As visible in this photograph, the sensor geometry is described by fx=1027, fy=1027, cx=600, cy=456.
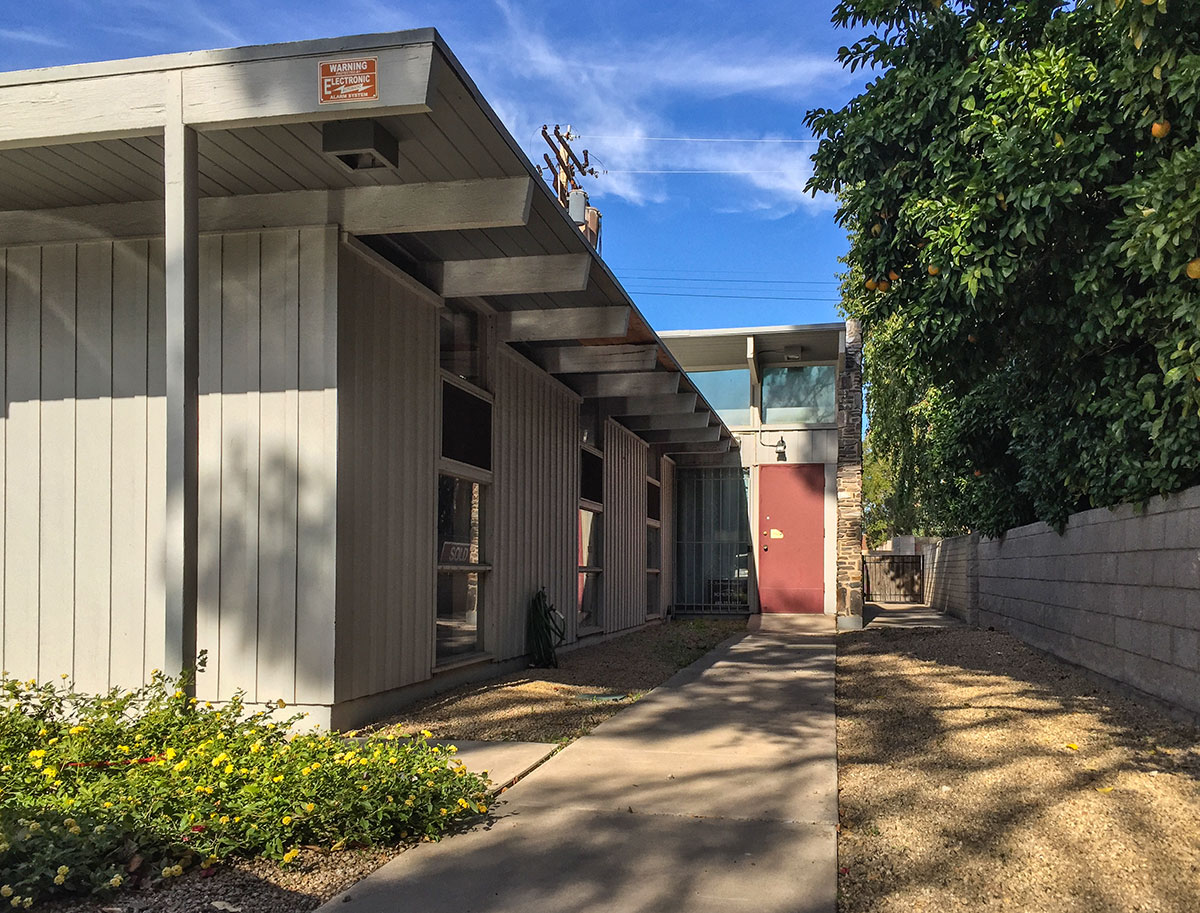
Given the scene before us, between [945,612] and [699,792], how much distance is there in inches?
605

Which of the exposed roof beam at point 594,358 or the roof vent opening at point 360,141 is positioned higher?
the roof vent opening at point 360,141

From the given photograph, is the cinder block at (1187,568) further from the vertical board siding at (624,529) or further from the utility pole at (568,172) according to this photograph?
Answer: the utility pole at (568,172)

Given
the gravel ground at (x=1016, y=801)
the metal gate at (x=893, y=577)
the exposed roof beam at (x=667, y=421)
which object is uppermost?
the exposed roof beam at (x=667, y=421)

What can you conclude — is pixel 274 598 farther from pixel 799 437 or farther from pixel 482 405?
pixel 799 437

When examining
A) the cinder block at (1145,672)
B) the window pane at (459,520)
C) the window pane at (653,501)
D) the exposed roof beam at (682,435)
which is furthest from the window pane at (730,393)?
the cinder block at (1145,672)

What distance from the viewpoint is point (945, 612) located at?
18797mm

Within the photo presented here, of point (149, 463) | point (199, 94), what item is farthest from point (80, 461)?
point (199, 94)

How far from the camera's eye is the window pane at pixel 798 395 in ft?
55.4

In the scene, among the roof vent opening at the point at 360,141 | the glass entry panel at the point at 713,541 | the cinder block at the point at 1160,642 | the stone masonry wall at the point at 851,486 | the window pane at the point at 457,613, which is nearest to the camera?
the roof vent opening at the point at 360,141

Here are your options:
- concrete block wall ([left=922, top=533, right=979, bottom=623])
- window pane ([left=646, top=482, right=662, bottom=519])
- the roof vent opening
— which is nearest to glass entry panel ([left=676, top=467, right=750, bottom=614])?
window pane ([left=646, top=482, right=662, bottom=519])

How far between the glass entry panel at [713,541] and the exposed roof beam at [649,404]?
191 inches

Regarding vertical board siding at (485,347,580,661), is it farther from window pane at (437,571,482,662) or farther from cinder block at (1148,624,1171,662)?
cinder block at (1148,624,1171,662)

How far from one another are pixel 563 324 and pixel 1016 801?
5586 millimetres

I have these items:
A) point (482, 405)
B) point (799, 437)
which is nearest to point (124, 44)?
point (799, 437)
